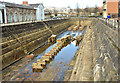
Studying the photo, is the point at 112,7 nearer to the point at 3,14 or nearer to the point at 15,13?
the point at 15,13

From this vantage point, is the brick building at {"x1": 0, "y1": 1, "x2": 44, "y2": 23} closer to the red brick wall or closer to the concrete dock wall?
the concrete dock wall

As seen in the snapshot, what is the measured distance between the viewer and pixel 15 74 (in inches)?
536

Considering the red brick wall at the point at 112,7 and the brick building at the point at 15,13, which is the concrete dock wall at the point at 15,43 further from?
the red brick wall at the point at 112,7

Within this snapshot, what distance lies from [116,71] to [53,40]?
23.1 meters

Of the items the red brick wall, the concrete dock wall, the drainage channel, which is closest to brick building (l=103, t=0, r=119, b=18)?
the red brick wall

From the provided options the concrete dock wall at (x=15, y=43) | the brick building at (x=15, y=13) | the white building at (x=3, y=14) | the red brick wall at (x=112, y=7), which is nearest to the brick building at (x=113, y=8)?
the red brick wall at (x=112, y=7)

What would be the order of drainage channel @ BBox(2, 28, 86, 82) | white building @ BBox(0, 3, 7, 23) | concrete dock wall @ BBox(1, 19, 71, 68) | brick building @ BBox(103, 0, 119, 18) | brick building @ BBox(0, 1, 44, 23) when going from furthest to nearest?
brick building @ BBox(103, 0, 119, 18) → brick building @ BBox(0, 1, 44, 23) → white building @ BBox(0, 3, 7, 23) → concrete dock wall @ BBox(1, 19, 71, 68) → drainage channel @ BBox(2, 28, 86, 82)

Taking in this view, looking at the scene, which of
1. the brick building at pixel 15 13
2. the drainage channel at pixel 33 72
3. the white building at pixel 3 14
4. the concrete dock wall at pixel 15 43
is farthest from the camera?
the brick building at pixel 15 13

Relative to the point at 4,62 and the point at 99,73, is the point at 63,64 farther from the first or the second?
the point at 99,73

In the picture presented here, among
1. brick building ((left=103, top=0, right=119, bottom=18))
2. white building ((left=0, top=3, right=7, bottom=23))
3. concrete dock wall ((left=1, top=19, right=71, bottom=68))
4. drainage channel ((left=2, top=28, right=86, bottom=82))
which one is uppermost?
brick building ((left=103, top=0, right=119, bottom=18))

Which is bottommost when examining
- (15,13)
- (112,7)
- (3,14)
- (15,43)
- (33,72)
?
(33,72)

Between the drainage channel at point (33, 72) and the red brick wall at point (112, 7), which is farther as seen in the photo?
the red brick wall at point (112, 7)

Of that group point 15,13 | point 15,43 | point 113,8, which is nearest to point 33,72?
point 15,43

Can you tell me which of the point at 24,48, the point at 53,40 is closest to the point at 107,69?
the point at 24,48
